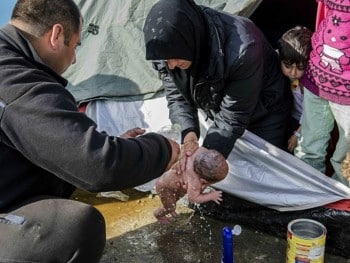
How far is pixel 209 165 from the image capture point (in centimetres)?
298

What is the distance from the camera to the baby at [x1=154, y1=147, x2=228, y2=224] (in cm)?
298

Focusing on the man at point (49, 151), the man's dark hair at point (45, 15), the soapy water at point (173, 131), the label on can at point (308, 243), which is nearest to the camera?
the man at point (49, 151)

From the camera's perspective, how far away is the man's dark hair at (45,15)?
7.95 feet

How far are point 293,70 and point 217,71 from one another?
0.50 meters

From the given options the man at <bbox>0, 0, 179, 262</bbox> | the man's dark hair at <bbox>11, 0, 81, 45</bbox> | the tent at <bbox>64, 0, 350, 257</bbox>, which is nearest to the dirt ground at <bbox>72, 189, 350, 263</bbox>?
the tent at <bbox>64, 0, 350, 257</bbox>

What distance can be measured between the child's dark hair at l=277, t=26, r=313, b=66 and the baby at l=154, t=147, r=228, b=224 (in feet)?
2.15

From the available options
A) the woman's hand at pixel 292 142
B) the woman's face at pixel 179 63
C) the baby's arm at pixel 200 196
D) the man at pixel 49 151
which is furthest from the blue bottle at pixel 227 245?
the woman's face at pixel 179 63

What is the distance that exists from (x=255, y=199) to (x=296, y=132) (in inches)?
17.7

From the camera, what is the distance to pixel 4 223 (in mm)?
2400

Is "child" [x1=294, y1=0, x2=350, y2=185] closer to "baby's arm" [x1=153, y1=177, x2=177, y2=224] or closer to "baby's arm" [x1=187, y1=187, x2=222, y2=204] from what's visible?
"baby's arm" [x1=187, y1=187, x2=222, y2=204]

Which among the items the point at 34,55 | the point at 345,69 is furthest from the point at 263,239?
the point at 34,55

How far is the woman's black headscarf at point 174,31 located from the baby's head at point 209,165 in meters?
0.48

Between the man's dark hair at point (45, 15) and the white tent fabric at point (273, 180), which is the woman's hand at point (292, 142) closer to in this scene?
the white tent fabric at point (273, 180)

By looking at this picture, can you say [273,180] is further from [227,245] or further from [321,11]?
[321,11]
